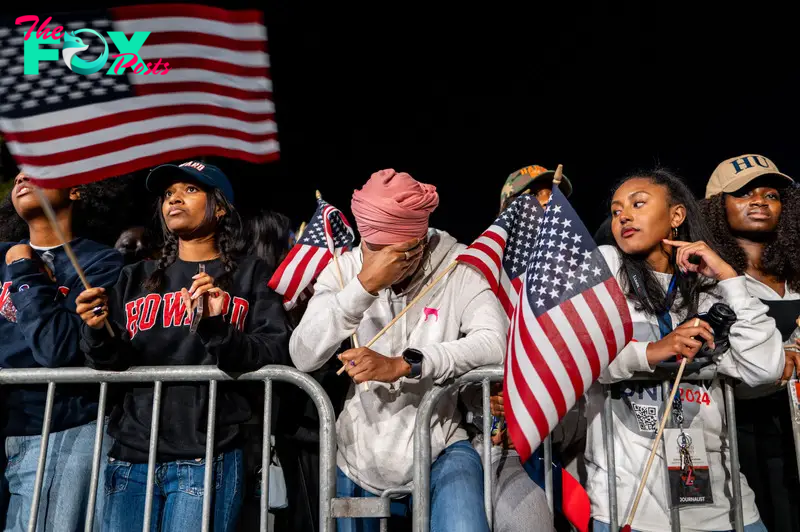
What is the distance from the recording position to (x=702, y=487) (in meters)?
2.91

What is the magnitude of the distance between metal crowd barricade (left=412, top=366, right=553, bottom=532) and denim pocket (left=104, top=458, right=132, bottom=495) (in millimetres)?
1373

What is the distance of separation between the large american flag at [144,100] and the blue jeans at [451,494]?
1.76 meters

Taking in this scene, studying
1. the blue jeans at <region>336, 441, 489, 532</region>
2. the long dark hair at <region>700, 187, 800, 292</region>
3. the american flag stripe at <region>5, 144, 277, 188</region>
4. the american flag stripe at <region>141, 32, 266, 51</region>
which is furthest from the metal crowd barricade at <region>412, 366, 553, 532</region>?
the american flag stripe at <region>141, 32, 266, 51</region>

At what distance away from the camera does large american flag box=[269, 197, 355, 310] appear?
4008 millimetres

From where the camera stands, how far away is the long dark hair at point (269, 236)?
16.0 ft

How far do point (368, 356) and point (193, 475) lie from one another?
3.50ft

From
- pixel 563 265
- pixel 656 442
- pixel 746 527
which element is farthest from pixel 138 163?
pixel 746 527

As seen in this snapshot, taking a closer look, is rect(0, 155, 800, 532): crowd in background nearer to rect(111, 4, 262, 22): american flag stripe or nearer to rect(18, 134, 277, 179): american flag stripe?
rect(18, 134, 277, 179): american flag stripe

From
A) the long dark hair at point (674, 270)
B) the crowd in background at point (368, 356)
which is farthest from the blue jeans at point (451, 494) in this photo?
the long dark hair at point (674, 270)

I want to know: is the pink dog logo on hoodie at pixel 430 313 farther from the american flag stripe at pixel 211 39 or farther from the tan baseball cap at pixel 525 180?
the tan baseball cap at pixel 525 180

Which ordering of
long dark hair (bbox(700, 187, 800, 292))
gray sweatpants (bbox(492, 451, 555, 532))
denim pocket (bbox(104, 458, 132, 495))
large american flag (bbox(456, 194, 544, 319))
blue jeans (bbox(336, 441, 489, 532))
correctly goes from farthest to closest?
long dark hair (bbox(700, 187, 800, 292)) → large american flag (bbox(456, 194, 544, 319)) → denim pocket (bbox(104, 458, 132, 495)) → gray sweatpants (bbox(492, 451, 555, 532)) → blue jeans (bbox(336, 441, 489, 532))

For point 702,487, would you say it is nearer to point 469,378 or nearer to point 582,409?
point 582,409

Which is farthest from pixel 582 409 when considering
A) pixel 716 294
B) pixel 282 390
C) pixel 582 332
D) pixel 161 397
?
pixel 161 397

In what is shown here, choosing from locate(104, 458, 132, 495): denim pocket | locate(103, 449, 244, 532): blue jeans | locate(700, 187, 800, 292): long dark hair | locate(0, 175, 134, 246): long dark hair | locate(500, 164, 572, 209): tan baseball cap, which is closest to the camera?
locate(103, 449, 244, 532): blue jeans
